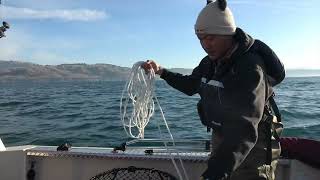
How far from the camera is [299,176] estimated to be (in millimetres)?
3969

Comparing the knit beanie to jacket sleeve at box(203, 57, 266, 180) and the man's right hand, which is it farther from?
the man's right hand

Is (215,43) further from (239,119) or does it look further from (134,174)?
(134,174)

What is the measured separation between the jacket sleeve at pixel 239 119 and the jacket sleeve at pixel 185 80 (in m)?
0.99

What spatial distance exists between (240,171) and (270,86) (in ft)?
1.69

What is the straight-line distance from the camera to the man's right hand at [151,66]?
365 cm

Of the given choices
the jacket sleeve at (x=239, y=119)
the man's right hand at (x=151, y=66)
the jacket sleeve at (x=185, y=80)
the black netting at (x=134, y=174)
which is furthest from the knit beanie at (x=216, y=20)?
the black netting at (x=134, y=174)

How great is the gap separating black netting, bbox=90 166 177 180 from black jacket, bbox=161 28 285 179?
1.41m

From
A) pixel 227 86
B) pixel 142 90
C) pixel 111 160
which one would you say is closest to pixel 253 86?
pixel 227 86

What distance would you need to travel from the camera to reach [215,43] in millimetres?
2639

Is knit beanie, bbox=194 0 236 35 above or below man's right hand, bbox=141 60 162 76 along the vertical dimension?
above

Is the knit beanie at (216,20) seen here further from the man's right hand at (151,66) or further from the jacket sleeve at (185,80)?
the man's right hand at (151,66)

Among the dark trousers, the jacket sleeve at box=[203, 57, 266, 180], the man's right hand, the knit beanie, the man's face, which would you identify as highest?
the knit beanie

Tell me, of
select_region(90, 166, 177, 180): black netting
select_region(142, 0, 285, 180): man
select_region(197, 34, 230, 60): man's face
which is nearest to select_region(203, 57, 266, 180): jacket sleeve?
select_region(142, 0, 285, 180): man

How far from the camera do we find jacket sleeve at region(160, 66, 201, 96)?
354 centimetres
